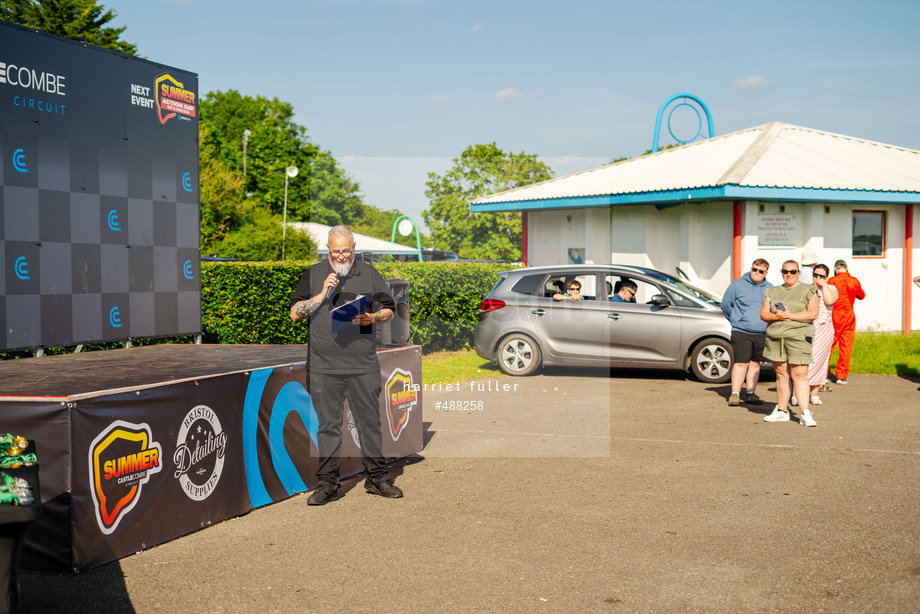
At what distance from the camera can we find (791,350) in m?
9.23

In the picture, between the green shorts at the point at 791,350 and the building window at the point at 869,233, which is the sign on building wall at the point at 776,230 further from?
the green shorts at the point at 791,350

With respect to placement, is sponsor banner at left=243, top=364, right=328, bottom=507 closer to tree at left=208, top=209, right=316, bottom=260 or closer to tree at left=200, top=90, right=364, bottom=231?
tree at left=208, top=209, right=316, bottom=260

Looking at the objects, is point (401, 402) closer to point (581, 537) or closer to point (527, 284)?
point (581, 537)

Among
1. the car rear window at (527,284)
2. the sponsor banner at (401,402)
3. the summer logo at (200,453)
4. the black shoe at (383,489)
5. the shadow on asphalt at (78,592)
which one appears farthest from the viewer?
the car rear window at (527,284)

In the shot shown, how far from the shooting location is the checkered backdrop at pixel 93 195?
7914 mm

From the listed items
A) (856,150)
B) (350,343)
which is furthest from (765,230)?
(350,343)

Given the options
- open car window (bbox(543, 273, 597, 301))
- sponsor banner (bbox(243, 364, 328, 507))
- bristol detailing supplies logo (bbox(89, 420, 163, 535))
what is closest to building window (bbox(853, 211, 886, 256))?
open car window (bbox(543, 273, 597, 301))

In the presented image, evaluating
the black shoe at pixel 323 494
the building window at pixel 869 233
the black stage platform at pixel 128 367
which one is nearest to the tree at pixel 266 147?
the building window at pixel 869 233

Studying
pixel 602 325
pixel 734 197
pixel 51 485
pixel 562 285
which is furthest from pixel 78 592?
pixel 734 197

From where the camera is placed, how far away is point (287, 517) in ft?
19.5

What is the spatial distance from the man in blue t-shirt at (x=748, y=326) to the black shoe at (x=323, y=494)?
6274 millimetres

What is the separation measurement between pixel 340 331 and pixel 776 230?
13.9m

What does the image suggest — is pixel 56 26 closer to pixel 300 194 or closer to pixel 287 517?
pixel 300 194

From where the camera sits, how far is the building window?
18.8 metres
